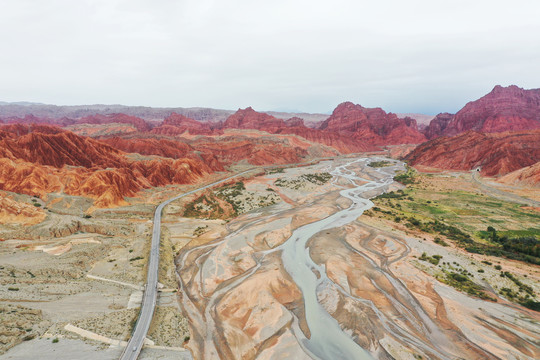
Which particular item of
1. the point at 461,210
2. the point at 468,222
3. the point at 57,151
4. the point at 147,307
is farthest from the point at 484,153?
the point at 57,151

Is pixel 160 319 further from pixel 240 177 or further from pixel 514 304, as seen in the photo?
pixel 240 177

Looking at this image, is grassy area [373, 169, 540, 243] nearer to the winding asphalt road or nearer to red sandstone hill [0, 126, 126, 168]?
the winding asphalt road

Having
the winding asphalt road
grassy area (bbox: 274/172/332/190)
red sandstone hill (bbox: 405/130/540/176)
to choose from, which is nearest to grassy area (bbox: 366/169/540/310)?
grassy area (bbox: 274/172/332/190)

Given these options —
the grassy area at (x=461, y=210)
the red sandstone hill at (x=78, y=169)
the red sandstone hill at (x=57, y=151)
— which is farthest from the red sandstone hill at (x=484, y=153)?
the red sandstone hill at (x=57, y=151)

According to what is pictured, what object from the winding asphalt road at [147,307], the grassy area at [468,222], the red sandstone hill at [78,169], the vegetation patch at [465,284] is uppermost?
the red sandstone hill at [78,169]

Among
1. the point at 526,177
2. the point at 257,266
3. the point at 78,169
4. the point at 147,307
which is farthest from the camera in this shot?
the point at 526,177

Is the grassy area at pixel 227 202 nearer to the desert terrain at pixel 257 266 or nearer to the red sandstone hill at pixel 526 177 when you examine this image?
the desert terrain at pixel 257 266

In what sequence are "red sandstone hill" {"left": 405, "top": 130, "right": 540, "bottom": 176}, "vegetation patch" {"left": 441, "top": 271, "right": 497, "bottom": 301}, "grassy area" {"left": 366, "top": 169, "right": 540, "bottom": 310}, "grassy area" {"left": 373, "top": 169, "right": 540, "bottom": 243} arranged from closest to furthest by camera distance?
"vegetation patch" {"left": 441, "top": 271, "right": 497, "bottom": 301}, "grassy area" {"left": 366, "top": 169, "right": 540, "bottom": 310}, "grassy area" {"left": 373, "top": 169, "right": 540, "bottom": 243}, "red sandstone hill" {"left": 405, "top": 130, "right": 540, "bottom": 176}

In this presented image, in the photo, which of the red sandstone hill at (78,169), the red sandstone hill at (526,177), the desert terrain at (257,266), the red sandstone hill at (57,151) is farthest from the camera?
the red sandstone hill at (526,177)

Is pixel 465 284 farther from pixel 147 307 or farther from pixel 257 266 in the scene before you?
pixel 147 307
